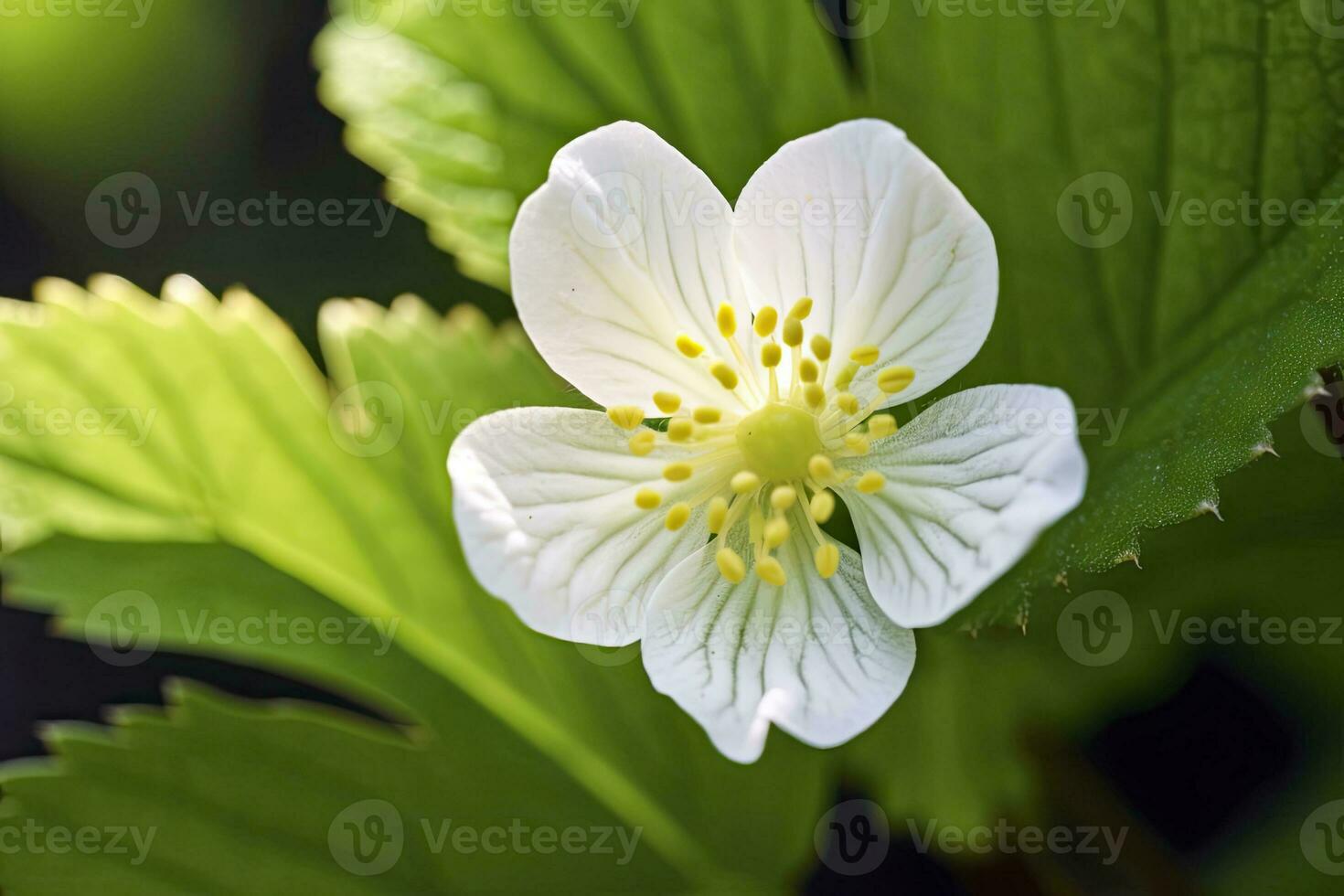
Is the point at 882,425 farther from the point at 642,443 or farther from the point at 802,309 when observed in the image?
the point at 642,443

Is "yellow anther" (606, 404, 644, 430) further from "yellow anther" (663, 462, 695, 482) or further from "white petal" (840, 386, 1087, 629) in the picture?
"white petal" (840, 386, 1087, 629)

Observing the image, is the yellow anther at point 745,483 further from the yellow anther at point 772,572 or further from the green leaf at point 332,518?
the green leaf at point 332,518

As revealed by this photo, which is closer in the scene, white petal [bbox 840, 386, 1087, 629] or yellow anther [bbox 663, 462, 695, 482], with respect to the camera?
white petal [bbox 840, 386, 1087, 629]

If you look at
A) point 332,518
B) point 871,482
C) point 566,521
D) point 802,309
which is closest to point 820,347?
point 802,309

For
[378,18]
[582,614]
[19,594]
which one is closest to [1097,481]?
[582,614]

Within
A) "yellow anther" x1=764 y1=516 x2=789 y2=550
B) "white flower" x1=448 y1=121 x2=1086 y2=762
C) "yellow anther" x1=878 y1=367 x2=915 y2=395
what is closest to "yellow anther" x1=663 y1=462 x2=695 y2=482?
"white flower" x1=448 y1=121 x2=1086 y2=762

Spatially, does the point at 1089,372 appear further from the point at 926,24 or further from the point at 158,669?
the point at 158,669
